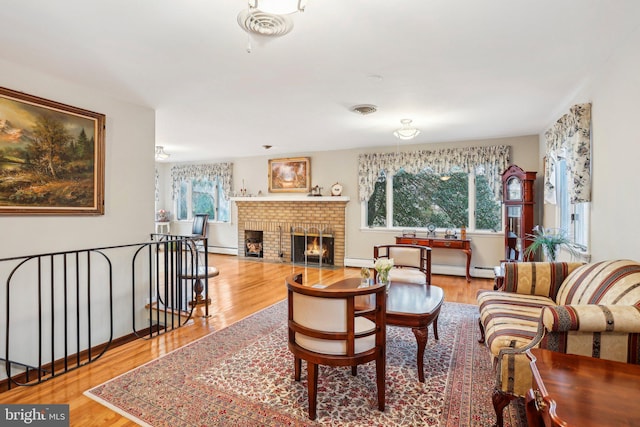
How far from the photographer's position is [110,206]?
12.2 feet

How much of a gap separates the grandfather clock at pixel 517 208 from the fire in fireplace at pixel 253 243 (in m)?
5.15

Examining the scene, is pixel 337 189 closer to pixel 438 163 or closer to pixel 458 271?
pixel 438 163

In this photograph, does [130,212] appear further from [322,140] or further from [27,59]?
[322,140]

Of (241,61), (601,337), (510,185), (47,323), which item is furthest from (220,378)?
(510,185)

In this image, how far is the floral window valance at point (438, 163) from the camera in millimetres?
5633

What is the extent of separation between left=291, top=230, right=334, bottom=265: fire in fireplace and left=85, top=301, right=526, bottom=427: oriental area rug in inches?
160

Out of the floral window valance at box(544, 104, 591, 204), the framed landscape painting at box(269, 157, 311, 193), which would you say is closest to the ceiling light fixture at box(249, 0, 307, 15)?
the floral window valance at box(544, 104, 591, 204)

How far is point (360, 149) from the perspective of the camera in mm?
6805

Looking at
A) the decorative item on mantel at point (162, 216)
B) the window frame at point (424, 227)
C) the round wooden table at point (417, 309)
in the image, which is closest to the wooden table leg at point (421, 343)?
the round wooden table at point (417, 309)

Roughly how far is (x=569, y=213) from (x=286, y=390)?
12.5 feet

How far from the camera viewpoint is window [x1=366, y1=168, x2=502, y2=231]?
593cm

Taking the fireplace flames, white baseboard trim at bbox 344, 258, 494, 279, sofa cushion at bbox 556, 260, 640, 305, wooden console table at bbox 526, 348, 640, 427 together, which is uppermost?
sofa cushion at bbox 556, 260, 640, 305

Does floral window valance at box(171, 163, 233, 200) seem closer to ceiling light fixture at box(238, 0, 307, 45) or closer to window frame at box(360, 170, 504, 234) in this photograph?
window frame at box(360, 170, 504, 234)

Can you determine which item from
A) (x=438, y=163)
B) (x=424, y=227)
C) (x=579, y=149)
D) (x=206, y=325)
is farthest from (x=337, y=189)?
(x=579, y=149)
